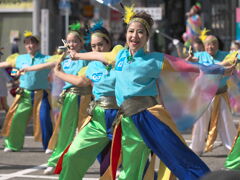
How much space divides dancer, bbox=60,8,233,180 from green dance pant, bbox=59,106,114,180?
0.40m

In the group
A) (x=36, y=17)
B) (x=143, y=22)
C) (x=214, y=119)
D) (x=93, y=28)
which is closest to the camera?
(x=143, y=22)

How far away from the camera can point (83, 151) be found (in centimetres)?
571

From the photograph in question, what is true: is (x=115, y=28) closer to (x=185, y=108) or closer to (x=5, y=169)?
(x=5, y=169)

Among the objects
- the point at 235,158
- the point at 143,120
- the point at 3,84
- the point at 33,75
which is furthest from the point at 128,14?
the point at 3,84

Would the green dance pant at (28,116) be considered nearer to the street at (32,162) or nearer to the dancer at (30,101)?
the dancer at (30,101)

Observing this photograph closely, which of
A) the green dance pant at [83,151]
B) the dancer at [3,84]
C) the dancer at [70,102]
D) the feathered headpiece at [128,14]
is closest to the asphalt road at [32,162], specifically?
the dancer at [70,102]

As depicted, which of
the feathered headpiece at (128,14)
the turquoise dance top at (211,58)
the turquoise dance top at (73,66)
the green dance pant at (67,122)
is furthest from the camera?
the turquoise dance top at (211,58)

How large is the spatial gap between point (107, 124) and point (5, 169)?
104 inches

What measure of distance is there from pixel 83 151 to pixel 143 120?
0.65 metres

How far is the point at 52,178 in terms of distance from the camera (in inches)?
301

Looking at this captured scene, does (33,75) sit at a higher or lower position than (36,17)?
lower

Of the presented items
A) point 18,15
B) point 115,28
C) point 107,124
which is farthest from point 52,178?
point 115,28

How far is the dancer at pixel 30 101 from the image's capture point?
9398 mm

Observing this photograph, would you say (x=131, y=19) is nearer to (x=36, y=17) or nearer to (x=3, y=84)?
(x=3, y=84)
